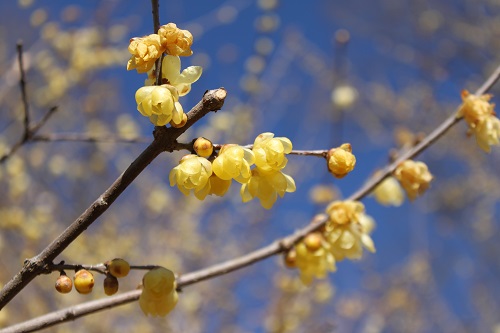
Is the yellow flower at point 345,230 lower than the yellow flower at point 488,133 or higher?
lower

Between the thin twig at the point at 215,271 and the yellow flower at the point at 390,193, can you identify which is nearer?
the thin twig at the point at 215,271

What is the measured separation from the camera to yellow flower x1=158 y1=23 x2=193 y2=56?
3.83ft

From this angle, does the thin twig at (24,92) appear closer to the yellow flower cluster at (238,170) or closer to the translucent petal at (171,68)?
the translucent petal at (171,68)

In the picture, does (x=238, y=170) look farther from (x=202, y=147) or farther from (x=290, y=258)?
(x=290, y=258)

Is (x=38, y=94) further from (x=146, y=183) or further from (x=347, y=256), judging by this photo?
(x=347, y=256)

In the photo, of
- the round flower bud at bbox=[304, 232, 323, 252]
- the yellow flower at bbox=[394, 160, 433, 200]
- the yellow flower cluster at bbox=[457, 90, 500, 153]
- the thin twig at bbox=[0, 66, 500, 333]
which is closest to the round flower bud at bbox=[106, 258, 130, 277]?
the thin twig at bbox=[0, 66, 500, 333]

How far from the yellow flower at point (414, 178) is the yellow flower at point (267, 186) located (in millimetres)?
670

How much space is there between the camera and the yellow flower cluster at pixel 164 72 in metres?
1.09

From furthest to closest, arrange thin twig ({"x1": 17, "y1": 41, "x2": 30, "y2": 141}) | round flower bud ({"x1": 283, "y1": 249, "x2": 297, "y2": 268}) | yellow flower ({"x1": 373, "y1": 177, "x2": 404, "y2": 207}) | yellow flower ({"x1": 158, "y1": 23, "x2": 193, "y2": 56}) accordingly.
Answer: yellow flower ({"x1": 373, "y1": 177, "x2": 404, "y2": 207}) → round flower bud ({"x1": 283, "y1": 249, "x2": 297, "y2": 268}) → thin twig ({"x1": 17, "y1": 41, "x2": 30, "y2": 141}) → yellow flower ({"x1": 158, "y1": 23, "x2": 193, "y2": 56})

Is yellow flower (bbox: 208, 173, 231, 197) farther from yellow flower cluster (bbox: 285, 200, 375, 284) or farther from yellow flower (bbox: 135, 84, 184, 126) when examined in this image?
yellow flower cluster (bbox: 285, 200, 375, 284)

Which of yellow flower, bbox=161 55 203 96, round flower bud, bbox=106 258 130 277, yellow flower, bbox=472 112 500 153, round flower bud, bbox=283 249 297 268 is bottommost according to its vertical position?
round flower bud, bbox=106 258 130 277

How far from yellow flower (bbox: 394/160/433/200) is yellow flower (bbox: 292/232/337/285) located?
0.37m

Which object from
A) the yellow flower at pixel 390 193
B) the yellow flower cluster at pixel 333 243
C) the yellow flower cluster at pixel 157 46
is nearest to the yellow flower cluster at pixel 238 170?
the yellow flower cluster at pixel 157 46

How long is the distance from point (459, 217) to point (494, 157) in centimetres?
274
